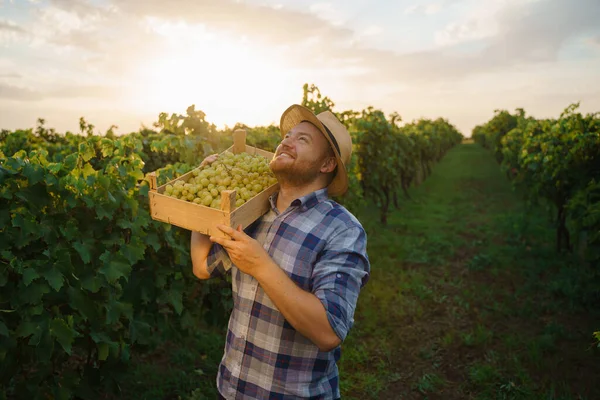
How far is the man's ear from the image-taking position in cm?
245

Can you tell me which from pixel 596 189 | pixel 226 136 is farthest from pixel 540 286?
pixel 226 136

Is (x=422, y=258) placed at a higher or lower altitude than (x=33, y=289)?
lower

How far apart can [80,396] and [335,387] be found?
2317 mm

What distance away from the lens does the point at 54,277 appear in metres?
2.94

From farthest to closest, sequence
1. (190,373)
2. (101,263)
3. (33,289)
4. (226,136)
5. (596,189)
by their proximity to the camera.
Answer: (596,189)
(226,136)
(190,373)
(101,263)
(33,289)

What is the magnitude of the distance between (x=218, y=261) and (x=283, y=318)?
602mm

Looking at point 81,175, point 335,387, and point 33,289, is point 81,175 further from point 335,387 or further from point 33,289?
point 335,387

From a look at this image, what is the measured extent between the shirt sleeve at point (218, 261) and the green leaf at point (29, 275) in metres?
1.22

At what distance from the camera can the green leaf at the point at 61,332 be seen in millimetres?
2992

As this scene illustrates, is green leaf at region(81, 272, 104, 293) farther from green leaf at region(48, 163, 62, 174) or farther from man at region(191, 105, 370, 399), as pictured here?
man at region(191, 105, 370, 399)

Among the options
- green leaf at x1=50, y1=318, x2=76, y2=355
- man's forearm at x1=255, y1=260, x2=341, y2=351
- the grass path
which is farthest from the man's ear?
the grass path

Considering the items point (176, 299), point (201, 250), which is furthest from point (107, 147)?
point (201, 250)

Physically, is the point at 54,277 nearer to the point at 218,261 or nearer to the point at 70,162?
the point at 70,162

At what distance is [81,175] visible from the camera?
3.54 m
